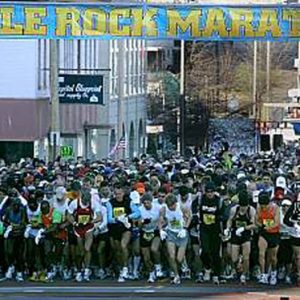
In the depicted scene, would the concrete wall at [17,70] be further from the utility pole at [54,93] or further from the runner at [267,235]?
the runner at [267,235]

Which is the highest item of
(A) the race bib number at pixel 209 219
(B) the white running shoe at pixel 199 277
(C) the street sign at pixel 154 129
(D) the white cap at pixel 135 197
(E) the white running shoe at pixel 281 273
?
(D) the white cap at pixel 135 197

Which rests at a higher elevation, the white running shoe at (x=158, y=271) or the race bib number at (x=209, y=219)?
the race bib number at (x=209, y=219)

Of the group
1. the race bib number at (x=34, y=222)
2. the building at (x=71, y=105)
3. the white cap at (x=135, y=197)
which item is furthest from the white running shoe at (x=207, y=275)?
the building at (x=71, y=105)

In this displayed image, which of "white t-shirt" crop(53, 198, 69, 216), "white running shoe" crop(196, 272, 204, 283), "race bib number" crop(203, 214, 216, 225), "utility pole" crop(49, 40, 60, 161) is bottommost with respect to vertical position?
"white running shoe" crop(196, 272, 204, 283)

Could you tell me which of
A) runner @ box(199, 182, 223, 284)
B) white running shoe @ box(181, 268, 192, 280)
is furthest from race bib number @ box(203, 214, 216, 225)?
white running shoe @ box(181, 268, 192, 280)

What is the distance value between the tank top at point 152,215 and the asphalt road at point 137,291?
1.03 meters

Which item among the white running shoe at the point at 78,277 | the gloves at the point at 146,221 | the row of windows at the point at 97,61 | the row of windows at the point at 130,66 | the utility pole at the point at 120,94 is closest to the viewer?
the gloves at the point at 146,221

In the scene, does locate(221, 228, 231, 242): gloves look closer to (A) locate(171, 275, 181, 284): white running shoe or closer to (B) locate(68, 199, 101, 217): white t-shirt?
(A) locate(171, 275, 181, 284): white running shoe

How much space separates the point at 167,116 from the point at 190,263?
5366cm

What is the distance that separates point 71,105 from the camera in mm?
50031

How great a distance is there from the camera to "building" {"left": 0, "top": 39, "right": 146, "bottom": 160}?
1666 inches

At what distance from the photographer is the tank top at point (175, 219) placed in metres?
21.7

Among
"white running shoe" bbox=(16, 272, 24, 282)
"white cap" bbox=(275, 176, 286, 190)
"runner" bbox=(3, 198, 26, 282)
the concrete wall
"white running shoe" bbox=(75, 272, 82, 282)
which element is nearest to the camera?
"runner" bbox=(3, 198, 26, 282)

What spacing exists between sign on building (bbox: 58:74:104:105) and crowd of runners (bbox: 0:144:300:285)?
49.9 ft
